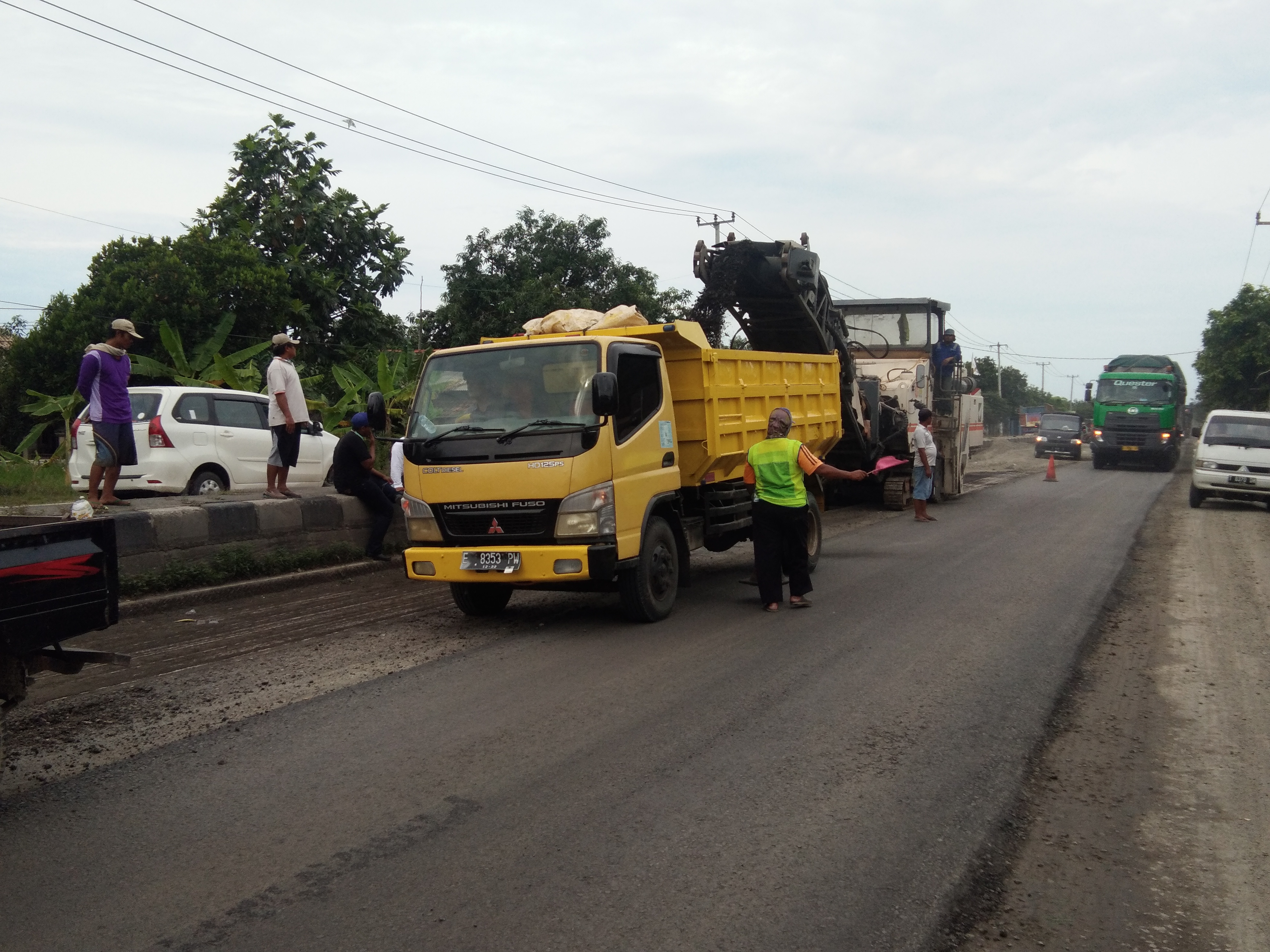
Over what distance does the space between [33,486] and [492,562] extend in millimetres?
8537

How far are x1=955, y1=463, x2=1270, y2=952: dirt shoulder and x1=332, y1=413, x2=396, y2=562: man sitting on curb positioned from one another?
7155 millimetres

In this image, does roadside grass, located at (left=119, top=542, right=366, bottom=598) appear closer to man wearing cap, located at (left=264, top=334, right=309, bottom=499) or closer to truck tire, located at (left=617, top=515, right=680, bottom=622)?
man wearing cap, located at (left=264, top=334, right=309, bottom=499)

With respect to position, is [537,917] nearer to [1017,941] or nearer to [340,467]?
[1017,941]

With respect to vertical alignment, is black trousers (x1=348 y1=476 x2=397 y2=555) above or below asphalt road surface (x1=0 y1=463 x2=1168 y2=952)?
above

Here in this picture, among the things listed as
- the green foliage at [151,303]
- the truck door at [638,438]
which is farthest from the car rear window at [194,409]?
the green foliage at [151,303]

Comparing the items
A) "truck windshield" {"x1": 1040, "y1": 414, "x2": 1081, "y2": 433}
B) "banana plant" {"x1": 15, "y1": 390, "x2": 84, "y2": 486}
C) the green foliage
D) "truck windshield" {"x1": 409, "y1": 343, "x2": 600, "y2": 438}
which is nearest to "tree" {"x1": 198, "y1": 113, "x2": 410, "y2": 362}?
the green foliage

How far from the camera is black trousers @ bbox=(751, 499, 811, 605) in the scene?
29.3ft

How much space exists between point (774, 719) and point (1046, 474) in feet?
78.6

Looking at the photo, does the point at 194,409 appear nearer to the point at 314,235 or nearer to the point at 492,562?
the point at 492,562

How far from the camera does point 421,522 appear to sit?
8.22 meters

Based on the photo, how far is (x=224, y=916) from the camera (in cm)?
357

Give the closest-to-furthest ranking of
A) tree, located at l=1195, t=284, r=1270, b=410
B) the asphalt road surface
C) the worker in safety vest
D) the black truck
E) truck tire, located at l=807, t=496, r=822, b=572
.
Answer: the asphalt road surface, the black truck, the worker in safety vest, truck tire, located at l=807, t=496, r=822, b=572, tree, located at l=1195, t=284, r=1270, b=410

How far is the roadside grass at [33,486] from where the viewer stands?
11938 millimetres

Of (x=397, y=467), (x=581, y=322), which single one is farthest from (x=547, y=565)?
(x=397, y=467)
